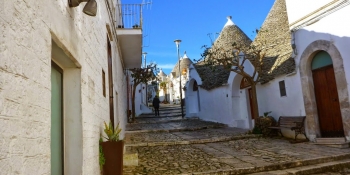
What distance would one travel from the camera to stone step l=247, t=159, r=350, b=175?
516 cm

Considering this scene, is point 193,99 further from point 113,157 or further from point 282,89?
point 113,157

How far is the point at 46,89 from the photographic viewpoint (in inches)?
78.3

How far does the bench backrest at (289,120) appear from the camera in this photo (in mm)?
8445

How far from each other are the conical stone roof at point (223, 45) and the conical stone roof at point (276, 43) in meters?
2.75

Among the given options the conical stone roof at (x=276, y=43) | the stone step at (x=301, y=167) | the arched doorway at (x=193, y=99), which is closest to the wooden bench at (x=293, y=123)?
the conical stone roof at (x=276, y=43)

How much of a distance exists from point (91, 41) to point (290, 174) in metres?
4.41

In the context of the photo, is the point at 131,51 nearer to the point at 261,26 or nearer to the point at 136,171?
the point at 136,171

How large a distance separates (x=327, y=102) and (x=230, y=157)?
388 centimetres

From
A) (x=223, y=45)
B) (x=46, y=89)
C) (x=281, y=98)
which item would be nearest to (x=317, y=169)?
(x=281, y=98)

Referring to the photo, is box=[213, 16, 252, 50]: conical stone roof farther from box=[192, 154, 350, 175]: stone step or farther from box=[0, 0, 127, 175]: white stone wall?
box=[0, 0, 127, 175]: white stone wall

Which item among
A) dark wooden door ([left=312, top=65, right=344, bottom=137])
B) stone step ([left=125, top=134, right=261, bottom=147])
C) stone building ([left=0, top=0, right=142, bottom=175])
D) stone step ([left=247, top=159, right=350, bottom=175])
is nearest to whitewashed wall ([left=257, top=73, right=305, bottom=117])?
dark wooden door ([left=312, top=65, right=344, bottom=137])

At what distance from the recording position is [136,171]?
5211 mm

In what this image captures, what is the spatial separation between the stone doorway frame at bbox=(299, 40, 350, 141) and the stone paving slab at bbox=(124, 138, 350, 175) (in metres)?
0.75

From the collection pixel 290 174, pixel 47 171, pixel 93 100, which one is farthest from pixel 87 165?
pixel 290 174
